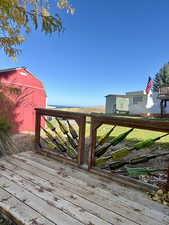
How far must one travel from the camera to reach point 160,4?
766 cm

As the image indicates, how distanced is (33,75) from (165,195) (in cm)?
752

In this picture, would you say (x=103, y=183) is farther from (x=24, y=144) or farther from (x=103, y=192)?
(x=24, y=144)

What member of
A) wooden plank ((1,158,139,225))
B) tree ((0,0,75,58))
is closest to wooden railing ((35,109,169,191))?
wooden plank ((1,158,139,225))

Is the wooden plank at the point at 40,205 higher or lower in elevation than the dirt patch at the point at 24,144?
higher

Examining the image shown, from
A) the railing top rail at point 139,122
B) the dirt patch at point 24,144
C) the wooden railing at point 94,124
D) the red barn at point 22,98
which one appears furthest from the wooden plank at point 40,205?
the red barn at point 22,98

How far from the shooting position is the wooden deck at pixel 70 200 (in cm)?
122

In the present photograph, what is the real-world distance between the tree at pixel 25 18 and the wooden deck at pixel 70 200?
2.50 meters

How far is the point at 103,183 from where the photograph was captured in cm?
188

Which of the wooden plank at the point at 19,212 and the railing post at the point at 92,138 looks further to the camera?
the railing post at the point at 92,138

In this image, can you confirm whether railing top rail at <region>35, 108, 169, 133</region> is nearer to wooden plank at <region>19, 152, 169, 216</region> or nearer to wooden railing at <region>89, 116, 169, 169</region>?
wooden railing at <region>89, 116, 169, 169</region>

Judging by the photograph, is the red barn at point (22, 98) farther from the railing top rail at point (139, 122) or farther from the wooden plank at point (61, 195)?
the railing top rail at point (139, 122)

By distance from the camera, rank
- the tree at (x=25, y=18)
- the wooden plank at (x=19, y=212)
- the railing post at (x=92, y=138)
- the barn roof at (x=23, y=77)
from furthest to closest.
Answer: the barn roof at (x=23, y=77) → the tree at (x=25, y=18) → the railing post at (x=92, y=138) → the wooden plank at (x=19, y=212)

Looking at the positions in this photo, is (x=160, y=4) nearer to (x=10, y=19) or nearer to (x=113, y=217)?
(x=10, y=19)

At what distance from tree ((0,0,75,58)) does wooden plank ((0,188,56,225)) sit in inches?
103
